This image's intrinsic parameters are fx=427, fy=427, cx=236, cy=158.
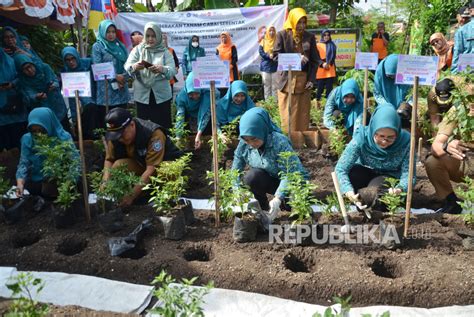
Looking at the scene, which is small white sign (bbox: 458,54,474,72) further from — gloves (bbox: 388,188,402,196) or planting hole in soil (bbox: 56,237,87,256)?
planting hole in soil (bbox: 56,237,87,256)

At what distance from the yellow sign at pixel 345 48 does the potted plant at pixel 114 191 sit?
7.57 meters

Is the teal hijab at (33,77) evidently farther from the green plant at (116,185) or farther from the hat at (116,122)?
the green plant at (116,185)

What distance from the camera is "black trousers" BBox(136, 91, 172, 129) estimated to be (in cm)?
526

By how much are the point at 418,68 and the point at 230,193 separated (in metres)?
1.53

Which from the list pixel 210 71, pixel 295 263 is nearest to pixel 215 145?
pixel 210 71

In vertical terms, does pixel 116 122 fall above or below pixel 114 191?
above

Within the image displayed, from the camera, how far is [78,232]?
3.27 meters

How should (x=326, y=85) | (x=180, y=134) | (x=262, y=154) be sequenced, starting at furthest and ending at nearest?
(x=326, y=85) → (x=180, y=134) → (x=262, y=154)

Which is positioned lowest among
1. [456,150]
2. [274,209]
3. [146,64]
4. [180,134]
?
[274,209]

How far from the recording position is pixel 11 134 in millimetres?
5230

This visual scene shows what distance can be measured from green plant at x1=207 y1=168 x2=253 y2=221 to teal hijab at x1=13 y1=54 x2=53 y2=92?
10.6 feet

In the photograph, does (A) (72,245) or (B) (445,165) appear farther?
(B) (445,165)

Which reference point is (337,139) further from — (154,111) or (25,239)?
(25,239)

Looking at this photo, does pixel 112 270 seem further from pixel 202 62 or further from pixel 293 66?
pixel 293 66
